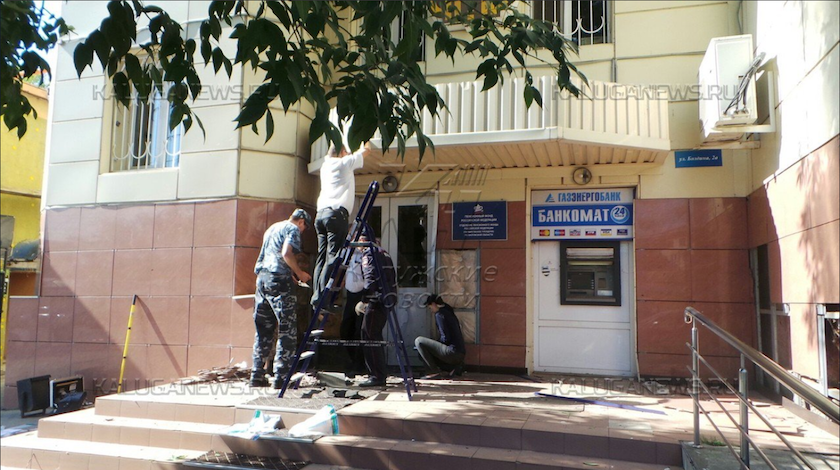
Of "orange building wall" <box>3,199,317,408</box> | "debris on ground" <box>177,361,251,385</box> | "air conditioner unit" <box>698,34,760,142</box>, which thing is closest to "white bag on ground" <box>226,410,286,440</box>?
"debris on ground" <box>177,361,251,385</box>

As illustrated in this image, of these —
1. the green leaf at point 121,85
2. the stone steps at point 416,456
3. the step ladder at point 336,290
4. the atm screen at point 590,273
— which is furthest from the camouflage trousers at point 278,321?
the atm screen at point 590,273

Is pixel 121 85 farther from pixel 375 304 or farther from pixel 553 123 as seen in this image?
pixel 553 123

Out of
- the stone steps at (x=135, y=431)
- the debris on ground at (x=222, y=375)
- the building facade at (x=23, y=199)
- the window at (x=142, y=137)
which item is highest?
the window at (x=142, y=137)

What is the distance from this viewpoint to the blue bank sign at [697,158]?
691cm

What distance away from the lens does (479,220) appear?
772 cm

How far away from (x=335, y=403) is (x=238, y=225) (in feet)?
9.80

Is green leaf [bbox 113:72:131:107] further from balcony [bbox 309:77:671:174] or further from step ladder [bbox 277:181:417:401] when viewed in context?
balcony [bbox 309:77:671:174]

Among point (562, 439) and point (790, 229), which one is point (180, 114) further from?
point (790, 229)

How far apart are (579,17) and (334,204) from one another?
4.37 meters

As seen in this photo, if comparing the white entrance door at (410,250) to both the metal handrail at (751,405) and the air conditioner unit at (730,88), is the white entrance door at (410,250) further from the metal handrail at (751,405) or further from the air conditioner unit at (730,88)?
the metal handrail at (751,405)

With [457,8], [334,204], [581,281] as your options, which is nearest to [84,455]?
[334,204]

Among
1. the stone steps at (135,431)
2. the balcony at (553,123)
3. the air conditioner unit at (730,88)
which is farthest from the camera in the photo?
the balcony at (553,123)

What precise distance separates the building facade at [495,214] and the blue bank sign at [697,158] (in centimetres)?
3

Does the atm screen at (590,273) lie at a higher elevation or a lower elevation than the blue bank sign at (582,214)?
lower
